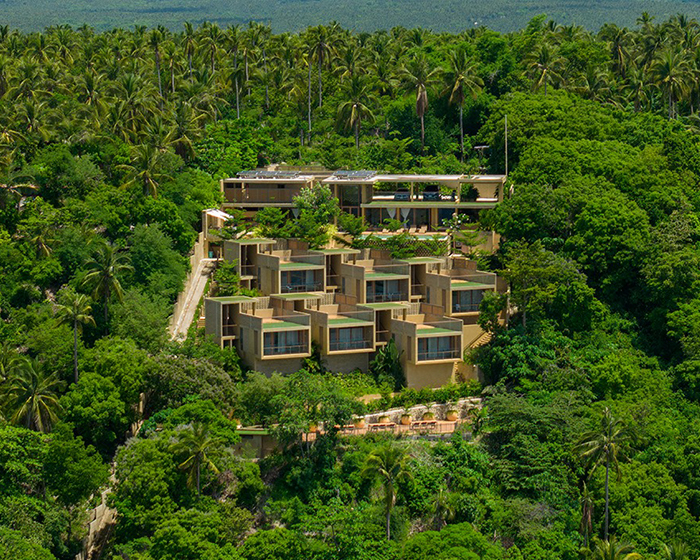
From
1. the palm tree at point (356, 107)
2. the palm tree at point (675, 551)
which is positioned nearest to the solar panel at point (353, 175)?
the palm tree at point (356, 107)

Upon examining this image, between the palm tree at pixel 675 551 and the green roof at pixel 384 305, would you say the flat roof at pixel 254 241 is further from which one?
the palm tree at pixel 675 551

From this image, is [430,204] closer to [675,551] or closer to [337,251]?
[337,251]

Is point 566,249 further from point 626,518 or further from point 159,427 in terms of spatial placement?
point 159,427

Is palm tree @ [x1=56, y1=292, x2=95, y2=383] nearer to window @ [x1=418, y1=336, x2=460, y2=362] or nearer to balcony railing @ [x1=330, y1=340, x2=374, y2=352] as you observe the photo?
balcony railing @ [x1=330, y1=340, x2=374, y2=352]

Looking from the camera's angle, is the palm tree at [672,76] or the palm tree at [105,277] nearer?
the palm tree at [105,277]

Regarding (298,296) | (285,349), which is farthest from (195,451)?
(298,296)

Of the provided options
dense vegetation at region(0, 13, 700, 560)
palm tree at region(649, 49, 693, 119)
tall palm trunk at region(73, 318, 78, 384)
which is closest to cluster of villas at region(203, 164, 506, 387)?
dense vegetation at region(0, 13, 700, 560)
